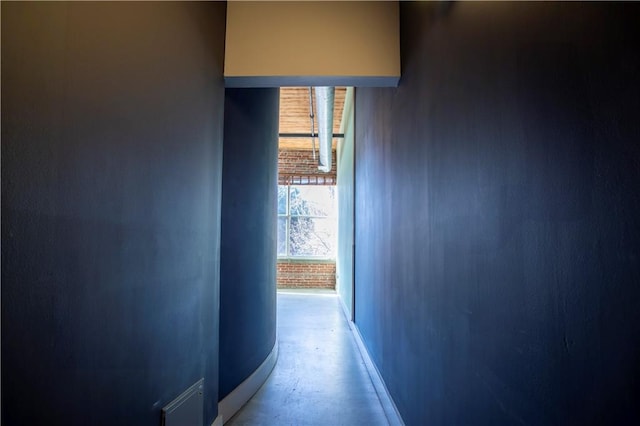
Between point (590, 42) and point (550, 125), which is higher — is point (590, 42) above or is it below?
above

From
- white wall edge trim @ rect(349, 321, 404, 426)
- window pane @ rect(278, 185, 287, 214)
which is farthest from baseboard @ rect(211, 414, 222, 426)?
window pane @ rect(278, 185, 287, 214)

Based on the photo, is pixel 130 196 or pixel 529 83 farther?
pixel 130 196

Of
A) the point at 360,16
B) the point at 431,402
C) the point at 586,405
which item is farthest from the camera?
the point at 360,16

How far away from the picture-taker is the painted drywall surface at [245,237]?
2.61 meters

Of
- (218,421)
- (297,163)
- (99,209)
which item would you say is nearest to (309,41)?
(99,209)

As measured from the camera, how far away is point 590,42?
68cm

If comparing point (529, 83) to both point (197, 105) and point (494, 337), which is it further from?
point (197, 105)

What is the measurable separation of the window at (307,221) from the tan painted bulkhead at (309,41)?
694cm

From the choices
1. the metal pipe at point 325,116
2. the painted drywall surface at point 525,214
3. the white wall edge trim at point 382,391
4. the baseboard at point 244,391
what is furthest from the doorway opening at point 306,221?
the painted drywall surface at point 525,214

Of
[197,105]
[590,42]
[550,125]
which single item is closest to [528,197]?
[550,125]

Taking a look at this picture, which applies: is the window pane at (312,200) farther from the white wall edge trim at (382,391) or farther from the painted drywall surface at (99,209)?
the painted drywall surface at (99,209)

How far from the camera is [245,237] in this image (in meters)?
2.86

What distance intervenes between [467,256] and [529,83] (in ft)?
1.87

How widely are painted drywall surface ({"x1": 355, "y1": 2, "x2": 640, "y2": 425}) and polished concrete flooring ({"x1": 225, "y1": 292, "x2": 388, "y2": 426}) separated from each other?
98cm
